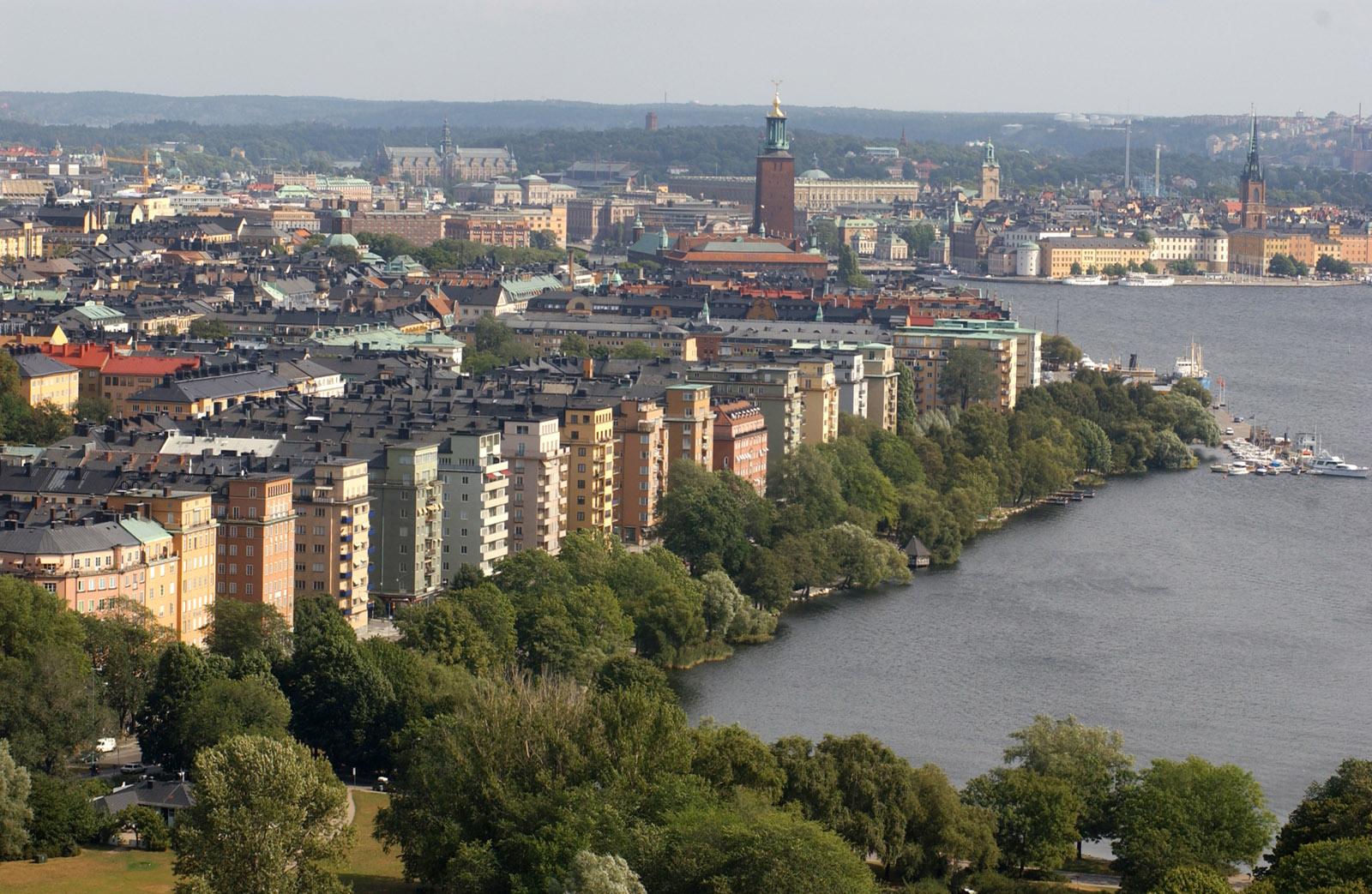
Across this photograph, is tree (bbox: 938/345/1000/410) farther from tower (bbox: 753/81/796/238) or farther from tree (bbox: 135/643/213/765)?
tower (bbox: 753/81/796/238)

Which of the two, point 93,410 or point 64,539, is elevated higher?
point 64,539

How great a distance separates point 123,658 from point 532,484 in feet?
23.7

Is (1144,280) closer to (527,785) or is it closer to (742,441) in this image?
(742,441)

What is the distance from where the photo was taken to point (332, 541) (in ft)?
73.7

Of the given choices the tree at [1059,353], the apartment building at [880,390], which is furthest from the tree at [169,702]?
the tree at [1059,353]

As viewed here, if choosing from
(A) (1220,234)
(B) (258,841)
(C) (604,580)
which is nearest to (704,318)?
(C) (604,580)

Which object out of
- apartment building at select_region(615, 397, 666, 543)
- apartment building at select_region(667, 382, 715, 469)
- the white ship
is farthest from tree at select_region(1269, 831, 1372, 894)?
the white ship

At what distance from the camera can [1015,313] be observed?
202ft

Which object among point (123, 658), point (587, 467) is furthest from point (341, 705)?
point (587, 467)

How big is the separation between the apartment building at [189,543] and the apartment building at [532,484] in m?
4.63

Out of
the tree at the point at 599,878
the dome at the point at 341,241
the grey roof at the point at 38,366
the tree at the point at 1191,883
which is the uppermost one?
the grey roof at the point at 38,366

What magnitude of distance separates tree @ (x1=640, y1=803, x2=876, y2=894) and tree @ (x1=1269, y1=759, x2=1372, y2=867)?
2479 millimetres

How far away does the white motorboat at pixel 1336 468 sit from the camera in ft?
118

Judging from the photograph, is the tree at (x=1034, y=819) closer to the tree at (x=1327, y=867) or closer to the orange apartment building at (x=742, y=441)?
the tree at (x=1327, y=867)
